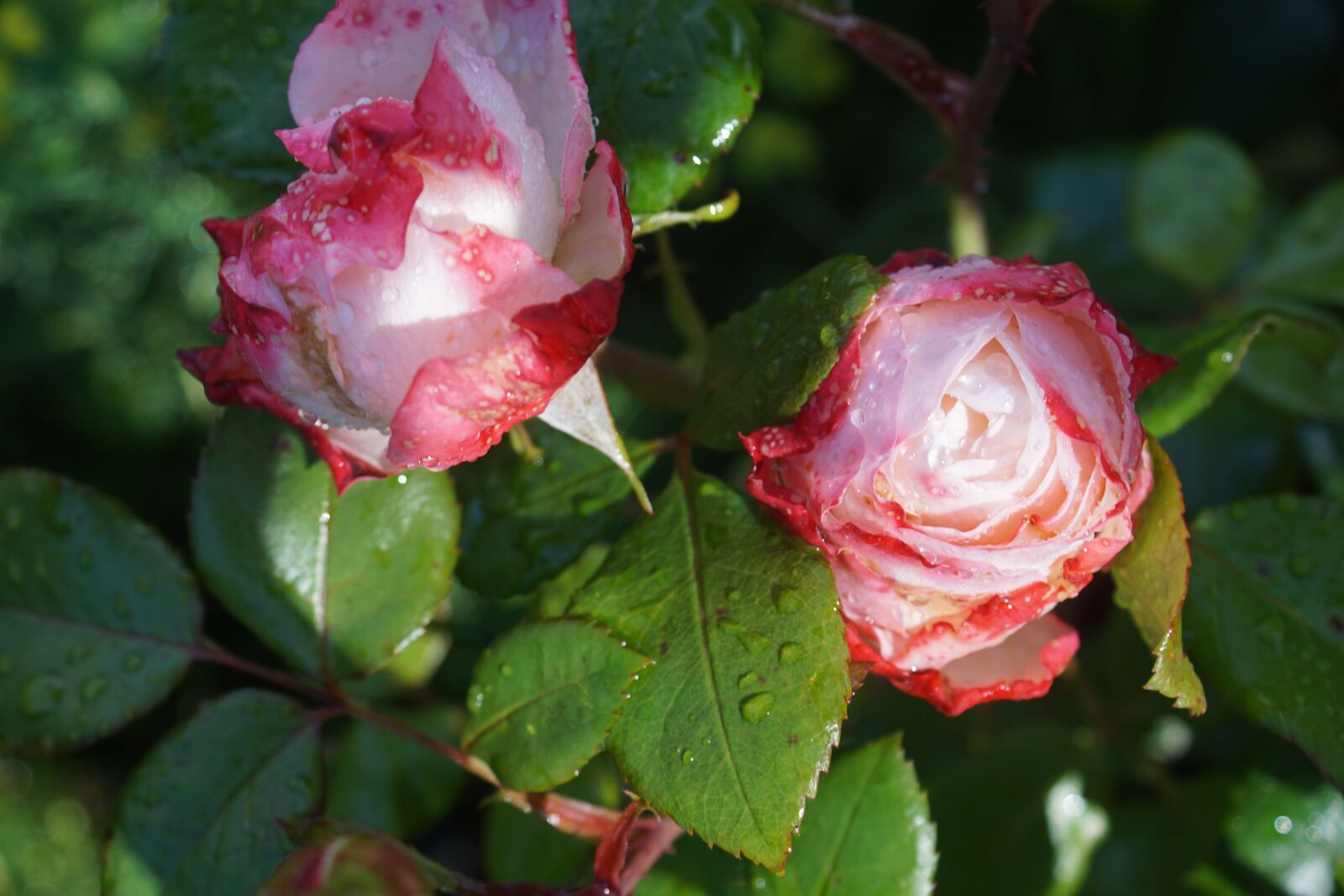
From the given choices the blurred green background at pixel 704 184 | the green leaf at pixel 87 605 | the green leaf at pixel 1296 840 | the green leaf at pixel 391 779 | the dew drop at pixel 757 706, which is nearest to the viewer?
the dew drop at pixel 757 706

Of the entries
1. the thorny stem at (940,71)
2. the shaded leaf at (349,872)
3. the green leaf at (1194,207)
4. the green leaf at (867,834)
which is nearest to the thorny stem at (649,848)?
the green leaf at (867,834)

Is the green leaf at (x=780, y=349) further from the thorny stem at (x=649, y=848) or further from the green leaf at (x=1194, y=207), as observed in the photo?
the green leaf at (x=1194, y=207)

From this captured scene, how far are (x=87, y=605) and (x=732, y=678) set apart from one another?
0.50 m

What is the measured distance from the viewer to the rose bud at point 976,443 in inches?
20.0

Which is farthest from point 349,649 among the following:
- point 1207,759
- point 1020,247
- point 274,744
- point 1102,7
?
point 1102,7

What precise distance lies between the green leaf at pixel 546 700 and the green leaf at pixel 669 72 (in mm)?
283

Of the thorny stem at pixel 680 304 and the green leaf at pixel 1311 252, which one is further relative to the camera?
the green leaf at pixel 1311 252

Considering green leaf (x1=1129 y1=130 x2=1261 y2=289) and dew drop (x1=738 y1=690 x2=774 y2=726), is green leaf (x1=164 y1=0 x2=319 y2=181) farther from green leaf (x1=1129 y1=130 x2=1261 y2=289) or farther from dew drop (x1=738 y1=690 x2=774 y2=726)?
green leaf (x1=1129 y1=130 x2=1261 y2=289)

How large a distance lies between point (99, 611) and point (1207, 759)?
1024mm

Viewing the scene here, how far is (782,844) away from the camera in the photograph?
1.74ft

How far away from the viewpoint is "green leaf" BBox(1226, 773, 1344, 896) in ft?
2.86

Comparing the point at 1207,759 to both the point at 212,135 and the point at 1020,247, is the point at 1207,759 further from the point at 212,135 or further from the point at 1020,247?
the point at 212,135

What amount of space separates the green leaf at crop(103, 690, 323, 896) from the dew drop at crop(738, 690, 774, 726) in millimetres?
302

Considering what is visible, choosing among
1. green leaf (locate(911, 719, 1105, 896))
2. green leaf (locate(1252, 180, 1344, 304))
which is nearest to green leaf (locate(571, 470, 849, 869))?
green leaf (locate(911, 719, 1105, 896))
